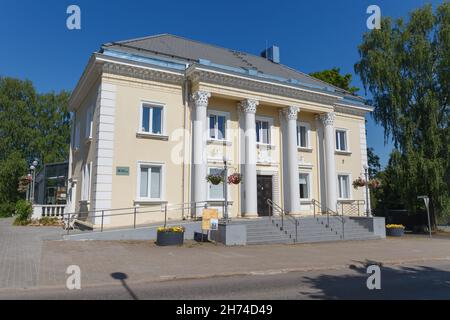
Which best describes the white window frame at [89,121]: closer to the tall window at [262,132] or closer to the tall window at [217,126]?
the tall window at [217,126]

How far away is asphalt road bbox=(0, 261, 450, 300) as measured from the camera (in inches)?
279

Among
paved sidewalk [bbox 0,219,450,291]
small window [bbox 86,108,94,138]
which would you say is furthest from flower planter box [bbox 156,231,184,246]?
small window [bbox 86,108,94,138]

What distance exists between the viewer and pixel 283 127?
22.3 m

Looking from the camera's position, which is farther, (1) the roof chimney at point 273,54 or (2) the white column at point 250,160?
(1) the roof chimney at point 273,54

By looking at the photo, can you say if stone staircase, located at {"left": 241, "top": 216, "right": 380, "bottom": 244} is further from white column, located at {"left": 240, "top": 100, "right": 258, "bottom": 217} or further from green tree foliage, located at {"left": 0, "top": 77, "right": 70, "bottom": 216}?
green tree foliage, located at {"left": 0, "top": 77, "right": 70, "bottom": 216}

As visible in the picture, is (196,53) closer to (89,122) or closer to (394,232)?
(89,122)

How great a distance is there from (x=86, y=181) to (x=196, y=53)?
10347 mm

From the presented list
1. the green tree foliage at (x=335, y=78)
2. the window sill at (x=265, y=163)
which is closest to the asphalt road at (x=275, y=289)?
the window sill at (x=265, y=163)

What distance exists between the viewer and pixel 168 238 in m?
14.3

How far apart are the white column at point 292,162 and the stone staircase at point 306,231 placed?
1738mm

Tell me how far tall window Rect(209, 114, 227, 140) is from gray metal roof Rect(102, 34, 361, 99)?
333 centimetres

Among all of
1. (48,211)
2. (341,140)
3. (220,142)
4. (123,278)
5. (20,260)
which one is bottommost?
(123,278)

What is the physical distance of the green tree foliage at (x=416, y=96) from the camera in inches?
958

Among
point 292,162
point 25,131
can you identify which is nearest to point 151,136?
point 292,162
